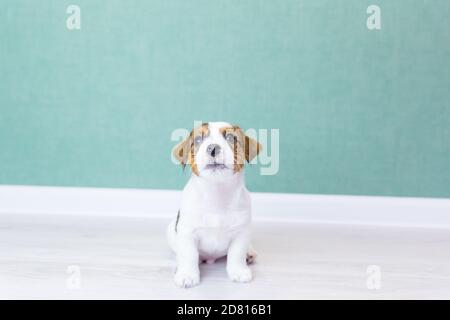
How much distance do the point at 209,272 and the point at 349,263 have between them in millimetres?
413

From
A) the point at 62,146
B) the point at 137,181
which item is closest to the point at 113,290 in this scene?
the point at 137,181

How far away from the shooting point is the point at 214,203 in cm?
121

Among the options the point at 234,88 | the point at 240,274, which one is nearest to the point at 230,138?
the point at 240,274

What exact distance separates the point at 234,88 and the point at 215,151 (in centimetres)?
74

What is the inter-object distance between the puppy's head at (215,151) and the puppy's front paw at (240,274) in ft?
0.81

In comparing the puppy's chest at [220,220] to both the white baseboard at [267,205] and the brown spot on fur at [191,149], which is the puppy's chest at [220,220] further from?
the white baseboard at [267,205]

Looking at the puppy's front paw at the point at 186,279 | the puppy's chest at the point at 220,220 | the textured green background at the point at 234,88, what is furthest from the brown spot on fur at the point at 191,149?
the textured green background at the point at 234,88

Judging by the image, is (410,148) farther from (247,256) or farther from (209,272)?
(209,272)

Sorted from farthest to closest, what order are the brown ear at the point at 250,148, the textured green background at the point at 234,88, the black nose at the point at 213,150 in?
the textured green background at the point at 234,88
the brown ear at the point at 250,148
the black nose at the point at 213,150

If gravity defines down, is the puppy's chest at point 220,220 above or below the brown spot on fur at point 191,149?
below

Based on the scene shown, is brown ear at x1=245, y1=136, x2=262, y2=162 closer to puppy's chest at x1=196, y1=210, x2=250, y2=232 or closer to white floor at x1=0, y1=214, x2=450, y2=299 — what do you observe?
puppy's chest at x1=196, y1=210, x2=250, y2=232

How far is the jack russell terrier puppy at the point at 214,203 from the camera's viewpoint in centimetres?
114

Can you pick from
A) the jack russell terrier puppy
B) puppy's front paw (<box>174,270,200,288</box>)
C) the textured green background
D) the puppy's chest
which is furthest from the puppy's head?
the textured green background

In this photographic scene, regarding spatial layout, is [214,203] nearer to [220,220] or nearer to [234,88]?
[220,220]
